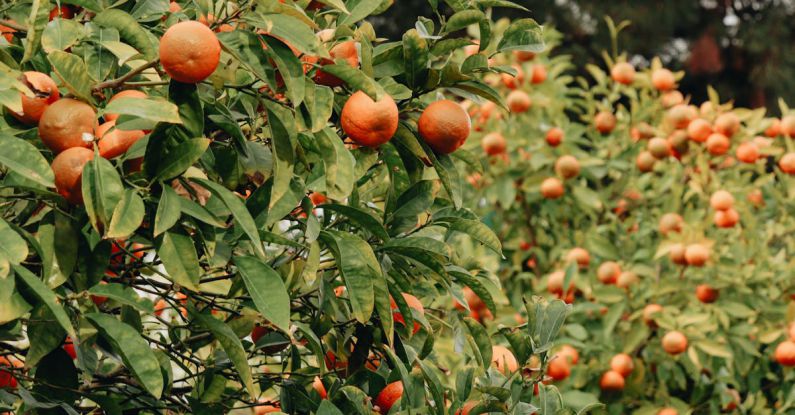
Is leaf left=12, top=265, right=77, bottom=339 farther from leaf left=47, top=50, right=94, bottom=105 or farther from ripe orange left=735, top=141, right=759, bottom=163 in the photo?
ripe orange left=735, top=141, right=759, bottom=163

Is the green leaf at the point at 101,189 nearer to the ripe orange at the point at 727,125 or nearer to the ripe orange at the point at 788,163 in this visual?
the ripe orange at the point at 727,125

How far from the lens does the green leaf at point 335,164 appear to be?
1081 mm

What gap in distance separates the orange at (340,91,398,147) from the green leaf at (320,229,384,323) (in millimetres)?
112

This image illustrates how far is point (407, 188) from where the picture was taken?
4.19 feet

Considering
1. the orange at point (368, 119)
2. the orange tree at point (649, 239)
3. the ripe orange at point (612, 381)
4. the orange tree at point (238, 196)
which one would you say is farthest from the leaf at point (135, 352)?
the ripe orange at point (612, 381)

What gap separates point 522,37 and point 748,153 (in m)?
2.00

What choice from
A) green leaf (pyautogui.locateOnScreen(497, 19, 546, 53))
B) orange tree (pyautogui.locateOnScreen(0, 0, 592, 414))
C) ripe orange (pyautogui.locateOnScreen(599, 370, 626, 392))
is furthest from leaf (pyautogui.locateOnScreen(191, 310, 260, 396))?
ripe orange (pyautogui.locateOnScreen(599, 370, 626, 392))

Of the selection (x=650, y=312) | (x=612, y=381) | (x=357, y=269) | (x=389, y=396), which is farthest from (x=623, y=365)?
(x=357, y=269)

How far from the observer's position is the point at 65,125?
0.98m

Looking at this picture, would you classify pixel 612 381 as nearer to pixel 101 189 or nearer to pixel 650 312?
pixel 650 312

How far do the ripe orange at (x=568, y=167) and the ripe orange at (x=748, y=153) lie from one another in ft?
1.61

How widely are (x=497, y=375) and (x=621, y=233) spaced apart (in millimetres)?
1830

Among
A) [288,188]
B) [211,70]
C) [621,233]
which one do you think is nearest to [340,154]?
[288,188]

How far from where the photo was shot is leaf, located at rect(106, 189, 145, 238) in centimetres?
92
